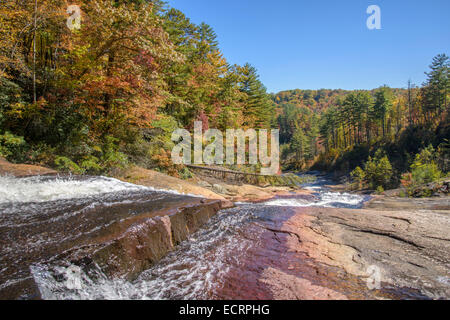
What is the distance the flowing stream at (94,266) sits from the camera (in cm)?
191

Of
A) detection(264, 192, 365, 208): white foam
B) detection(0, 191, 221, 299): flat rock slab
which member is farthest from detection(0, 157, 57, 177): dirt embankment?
detection(264, 192, 365, 208): white foam

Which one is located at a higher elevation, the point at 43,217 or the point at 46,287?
the point at 43,217

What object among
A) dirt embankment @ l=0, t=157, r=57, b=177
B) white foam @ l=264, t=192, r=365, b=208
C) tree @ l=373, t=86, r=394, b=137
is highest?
tree @ l=373, t=86, r=394, b=137

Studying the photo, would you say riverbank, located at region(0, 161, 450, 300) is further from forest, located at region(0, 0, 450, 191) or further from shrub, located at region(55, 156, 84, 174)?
forest, located at region(0, 0, 450, 191)

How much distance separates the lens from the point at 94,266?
6.98ft

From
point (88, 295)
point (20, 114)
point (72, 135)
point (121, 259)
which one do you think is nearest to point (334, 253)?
point (121, 259)

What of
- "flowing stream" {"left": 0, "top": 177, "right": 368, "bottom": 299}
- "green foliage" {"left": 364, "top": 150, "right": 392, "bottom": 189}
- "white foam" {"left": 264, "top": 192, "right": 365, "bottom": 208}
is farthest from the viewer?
"green foliage" {"left": 364, "top": 150, "right": 392, "bottom": 189}

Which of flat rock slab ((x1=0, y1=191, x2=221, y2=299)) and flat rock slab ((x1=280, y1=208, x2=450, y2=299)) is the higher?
flat rock slab ((x1=0, y1=191, x2=221, y2=299))

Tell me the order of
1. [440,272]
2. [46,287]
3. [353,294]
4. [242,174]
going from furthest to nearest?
[242,174]
[440,272]
[353,294]
[46,287]

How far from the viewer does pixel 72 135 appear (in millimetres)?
8953

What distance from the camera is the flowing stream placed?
1912mm

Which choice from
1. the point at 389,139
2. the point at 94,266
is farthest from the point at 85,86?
the point at 389,139

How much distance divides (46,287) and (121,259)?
738mm

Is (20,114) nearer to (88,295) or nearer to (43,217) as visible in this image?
(43,217)
